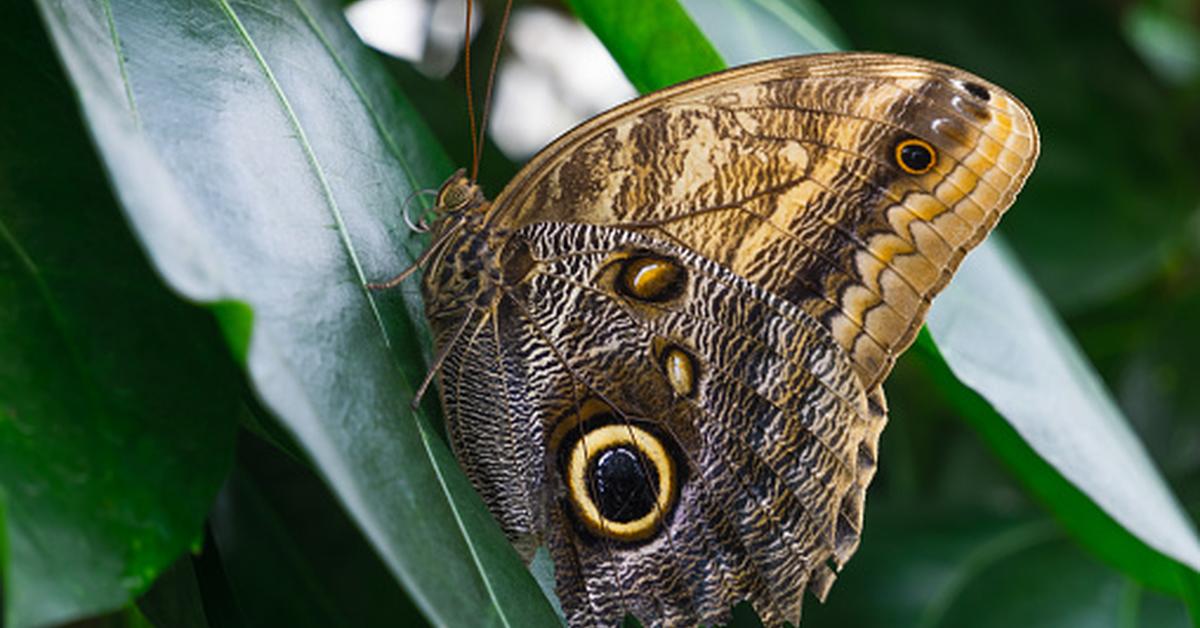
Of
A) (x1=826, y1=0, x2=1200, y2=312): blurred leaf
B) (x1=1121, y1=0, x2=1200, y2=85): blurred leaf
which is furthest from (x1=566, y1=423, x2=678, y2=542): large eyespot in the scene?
(x1=1121, y1=0, x2=1200, y2=85): blurred leaf

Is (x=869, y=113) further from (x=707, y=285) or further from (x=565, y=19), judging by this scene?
(x=565, y=19)

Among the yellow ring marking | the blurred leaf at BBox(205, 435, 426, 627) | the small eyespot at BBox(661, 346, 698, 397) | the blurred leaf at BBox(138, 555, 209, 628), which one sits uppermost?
the yellow ring marking

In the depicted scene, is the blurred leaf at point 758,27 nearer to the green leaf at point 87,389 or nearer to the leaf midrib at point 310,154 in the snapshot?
the leaf midrib at point 310,154

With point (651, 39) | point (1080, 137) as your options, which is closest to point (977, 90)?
point (651, 39)

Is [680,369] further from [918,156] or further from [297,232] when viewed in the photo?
[297,232]

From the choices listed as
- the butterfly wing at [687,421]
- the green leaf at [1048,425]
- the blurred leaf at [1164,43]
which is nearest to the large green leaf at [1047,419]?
the green leaf at [1048,425]

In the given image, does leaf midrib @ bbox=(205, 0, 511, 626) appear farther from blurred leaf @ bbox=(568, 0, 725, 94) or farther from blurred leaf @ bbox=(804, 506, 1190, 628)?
A: blurred leaf @ bbox=(804, 506, 1190, 628)

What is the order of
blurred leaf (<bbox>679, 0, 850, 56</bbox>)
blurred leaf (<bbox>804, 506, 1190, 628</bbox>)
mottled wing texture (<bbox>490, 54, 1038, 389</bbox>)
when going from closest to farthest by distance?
mottled wing texture (<bbox>490, 54, 1038, 389</bbox>)
blurred leaf (<bbox>679, 0, 850, 56</bbox>)
blurred leaf (<bbox>804, 506, 1190, 628</bbox>)
